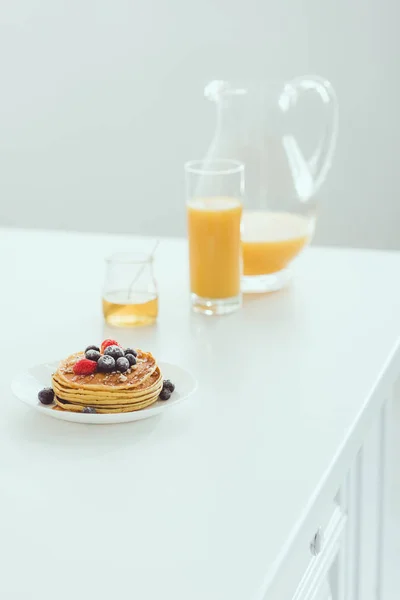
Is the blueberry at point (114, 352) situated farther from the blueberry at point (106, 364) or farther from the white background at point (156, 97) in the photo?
the white background at point (156, 97)

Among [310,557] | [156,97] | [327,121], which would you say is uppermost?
[327,121]

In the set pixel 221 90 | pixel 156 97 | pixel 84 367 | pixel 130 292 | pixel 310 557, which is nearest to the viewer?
pixel 310 557

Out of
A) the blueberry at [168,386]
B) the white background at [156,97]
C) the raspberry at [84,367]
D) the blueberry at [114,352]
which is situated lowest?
the white background at [156,97]

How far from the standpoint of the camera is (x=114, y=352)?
3.20 feet

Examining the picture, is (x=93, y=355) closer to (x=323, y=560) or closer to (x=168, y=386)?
(x=168, y=386)

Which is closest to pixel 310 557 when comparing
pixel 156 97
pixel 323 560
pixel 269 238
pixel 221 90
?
pixel 323 560

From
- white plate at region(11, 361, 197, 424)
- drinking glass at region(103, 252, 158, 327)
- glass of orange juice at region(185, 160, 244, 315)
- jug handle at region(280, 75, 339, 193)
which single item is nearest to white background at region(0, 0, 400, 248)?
jug handle at region(280, 75, 339, 193)

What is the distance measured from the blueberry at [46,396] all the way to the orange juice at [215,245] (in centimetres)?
40

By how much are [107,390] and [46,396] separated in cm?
7

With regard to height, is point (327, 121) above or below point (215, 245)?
above

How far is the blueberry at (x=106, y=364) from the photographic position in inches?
37.5

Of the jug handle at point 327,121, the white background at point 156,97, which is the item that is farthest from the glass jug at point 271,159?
the white background at point 156,97

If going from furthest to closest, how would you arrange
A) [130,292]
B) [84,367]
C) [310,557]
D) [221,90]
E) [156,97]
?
[156,97], [221,90], [130,292], [84,367], [310,557]

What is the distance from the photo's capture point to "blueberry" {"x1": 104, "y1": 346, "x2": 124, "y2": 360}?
97 cm
